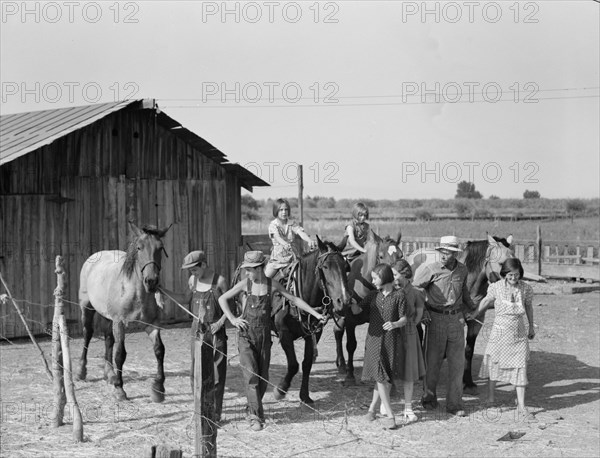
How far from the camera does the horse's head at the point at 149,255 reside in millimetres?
9062

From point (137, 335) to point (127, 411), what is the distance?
601 centimetres

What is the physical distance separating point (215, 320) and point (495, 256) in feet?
13.9

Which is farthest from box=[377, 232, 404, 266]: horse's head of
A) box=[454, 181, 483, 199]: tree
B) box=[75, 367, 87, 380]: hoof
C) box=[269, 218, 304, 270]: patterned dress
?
box=[454, 181, 483, 199]: tree

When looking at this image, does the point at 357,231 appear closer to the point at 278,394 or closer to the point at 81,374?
the point at 278,394

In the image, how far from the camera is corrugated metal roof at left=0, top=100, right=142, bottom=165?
13791 mm

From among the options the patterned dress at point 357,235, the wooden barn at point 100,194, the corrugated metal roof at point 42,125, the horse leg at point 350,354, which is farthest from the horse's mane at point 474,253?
the corrugated metal roof at point 42,125

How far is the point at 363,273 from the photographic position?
427 inches

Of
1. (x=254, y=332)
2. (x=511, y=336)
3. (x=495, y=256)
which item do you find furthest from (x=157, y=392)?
(x=495, y=256)

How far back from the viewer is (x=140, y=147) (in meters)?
15.6

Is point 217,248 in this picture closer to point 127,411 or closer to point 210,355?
point 127,411

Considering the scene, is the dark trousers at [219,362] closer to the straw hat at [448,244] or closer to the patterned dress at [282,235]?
the patterned dress at [282,235]

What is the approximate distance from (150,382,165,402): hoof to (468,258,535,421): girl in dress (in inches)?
157

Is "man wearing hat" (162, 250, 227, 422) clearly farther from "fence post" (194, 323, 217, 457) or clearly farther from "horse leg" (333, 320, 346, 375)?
"horse leg" (333, 320, 346, 375)

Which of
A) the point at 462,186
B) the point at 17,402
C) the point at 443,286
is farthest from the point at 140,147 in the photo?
the point at 462,186
